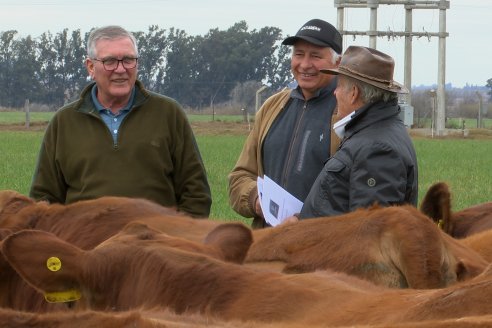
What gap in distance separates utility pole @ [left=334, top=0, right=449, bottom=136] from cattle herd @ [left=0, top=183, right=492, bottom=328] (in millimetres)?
50991

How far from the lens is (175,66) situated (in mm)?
84625

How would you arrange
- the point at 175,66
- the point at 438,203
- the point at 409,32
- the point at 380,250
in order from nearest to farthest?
→ the point at 380,250 < the point at 438,203 < the point at 409,32 < the point at 175,66

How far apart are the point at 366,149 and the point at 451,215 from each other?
1283 millimetres

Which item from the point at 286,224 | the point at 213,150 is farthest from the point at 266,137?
the point at 213,150

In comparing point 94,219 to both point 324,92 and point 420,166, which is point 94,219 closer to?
point 324,92

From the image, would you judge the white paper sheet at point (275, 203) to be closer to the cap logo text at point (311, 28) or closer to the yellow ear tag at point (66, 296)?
the cap logo text at point (311, 28)

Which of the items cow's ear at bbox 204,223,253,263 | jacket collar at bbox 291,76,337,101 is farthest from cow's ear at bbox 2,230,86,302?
jacket collar at bbox 291,76,337,101

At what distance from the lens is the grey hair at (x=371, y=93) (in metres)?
5.09

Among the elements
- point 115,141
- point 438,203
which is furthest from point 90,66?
point 438,203

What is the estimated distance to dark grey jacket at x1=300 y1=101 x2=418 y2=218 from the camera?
16.0 ft

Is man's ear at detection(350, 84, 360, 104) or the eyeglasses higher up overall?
the eyeglasses

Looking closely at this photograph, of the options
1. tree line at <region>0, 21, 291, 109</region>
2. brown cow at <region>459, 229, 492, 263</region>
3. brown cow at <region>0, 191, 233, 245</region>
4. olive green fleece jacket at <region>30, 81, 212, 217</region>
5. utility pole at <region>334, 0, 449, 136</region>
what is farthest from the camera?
tree line at <region>0, 21, 291, 109</region>

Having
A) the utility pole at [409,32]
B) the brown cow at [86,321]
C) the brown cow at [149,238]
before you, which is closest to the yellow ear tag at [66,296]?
the brown cow at [149,238]

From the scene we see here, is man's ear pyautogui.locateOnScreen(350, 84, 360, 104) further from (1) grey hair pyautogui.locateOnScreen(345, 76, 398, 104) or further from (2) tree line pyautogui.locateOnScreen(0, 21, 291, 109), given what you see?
(2) tree line pyautogui.locateOnScreen(0, 21, 291, 109)
